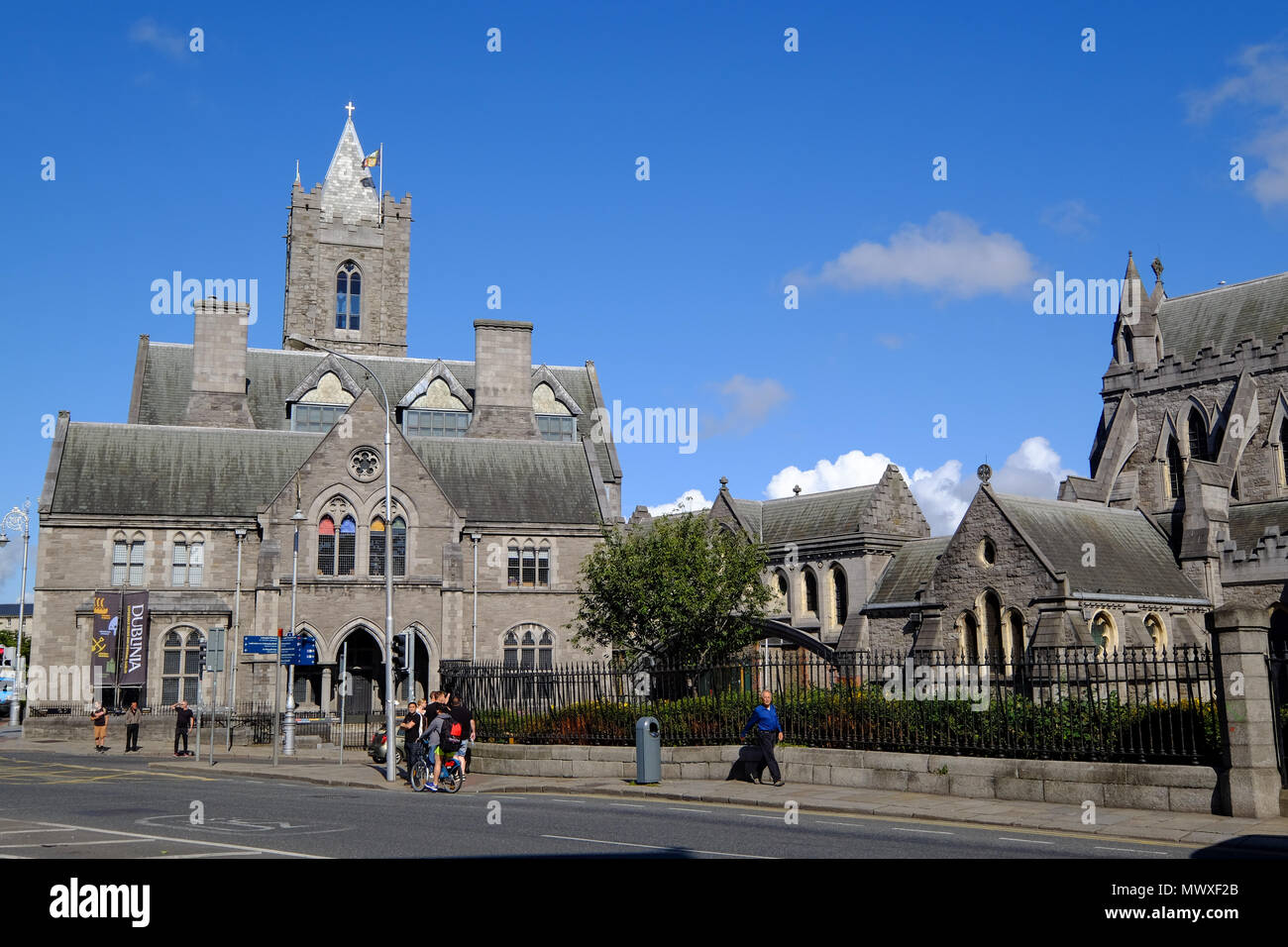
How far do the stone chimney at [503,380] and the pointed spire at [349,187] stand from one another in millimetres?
16479

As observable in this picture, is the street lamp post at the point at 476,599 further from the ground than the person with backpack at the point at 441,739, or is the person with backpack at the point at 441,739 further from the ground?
the street lamp post at the point at 476,599

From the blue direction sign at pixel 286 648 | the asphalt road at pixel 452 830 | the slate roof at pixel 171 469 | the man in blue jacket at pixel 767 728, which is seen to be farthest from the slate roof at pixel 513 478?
the man in blue jacket at pixel 767 728

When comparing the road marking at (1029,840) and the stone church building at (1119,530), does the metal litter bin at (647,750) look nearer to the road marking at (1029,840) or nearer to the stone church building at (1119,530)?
the road marking at (1029,840)

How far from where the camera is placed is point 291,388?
183 ft

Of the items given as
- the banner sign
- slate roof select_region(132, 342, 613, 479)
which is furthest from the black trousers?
slate roof select_region(132, 342, 613, 479)

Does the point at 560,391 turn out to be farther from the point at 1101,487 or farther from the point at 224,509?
the point at 1101,487

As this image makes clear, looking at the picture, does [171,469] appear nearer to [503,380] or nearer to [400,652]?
[503,380]

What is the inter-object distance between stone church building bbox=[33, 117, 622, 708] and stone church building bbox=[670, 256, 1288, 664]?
9.52 m

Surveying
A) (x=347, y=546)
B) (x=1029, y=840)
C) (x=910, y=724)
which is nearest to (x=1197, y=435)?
(x=347, y=546)

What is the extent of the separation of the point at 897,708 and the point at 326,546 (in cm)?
2935

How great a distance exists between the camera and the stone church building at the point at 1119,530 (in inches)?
1323

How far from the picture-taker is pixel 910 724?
2112 centimetres
